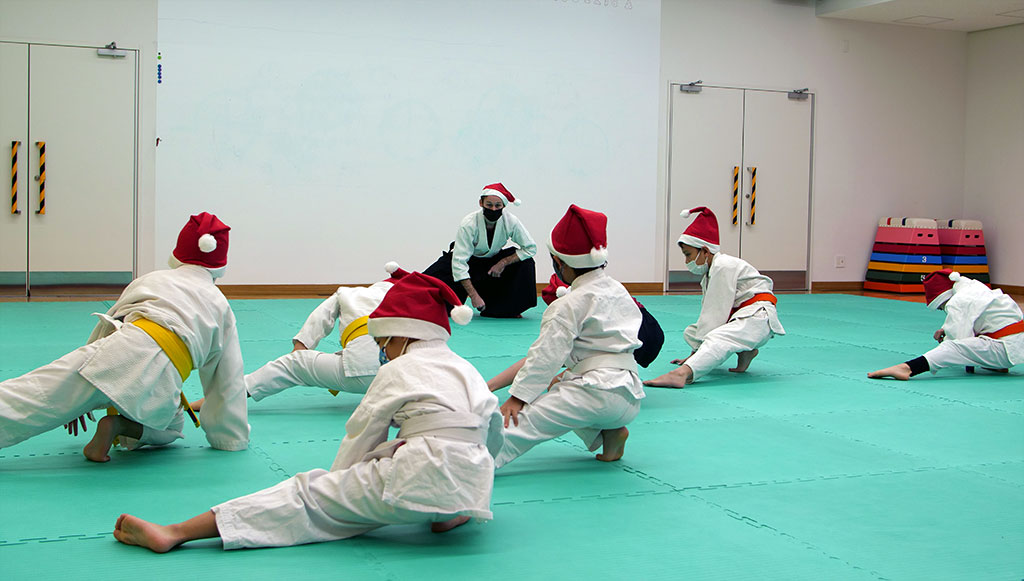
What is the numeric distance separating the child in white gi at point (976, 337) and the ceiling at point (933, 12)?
7076 millimetres

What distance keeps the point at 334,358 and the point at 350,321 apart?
0.22 meters

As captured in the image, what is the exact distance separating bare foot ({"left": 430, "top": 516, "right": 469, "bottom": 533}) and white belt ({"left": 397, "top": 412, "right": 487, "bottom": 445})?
1.08 ft

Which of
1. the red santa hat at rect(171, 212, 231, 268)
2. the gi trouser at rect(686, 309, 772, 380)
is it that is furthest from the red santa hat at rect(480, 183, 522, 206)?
the red santa hat at rect(171, 212, 231, 268)

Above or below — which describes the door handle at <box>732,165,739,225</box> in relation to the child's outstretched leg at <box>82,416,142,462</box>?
above

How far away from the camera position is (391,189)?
35.7 ft

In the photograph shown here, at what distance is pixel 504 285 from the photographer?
355 inches

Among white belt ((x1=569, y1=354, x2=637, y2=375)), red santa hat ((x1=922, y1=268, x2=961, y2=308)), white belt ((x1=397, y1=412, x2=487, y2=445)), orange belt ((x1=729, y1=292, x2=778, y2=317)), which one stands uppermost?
red santa hat ((x1=922, y1=268, x2=961, y2=308))

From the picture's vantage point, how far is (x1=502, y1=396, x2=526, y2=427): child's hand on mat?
3463 millimetres

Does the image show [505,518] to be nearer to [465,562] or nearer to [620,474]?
[465,562]

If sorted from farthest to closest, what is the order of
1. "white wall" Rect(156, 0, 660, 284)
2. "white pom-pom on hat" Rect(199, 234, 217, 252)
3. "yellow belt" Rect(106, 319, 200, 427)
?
"white wall" Rect(156, 0, 660, 284)
"white pom-pom on hat" Rect(199, 234, 217, 252)
"yellow belt" Rect(106, 319, 200, 427)

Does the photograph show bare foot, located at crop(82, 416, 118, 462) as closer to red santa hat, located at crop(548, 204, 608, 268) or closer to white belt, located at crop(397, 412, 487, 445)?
white belt, located at crop(397, 412, 487, 445)

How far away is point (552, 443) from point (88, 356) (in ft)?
6.44

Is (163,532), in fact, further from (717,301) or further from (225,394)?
(717,301)

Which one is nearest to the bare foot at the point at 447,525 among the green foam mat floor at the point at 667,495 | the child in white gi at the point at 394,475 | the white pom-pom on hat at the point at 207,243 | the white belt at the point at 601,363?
the green foam mat floor at the point at 667,495
